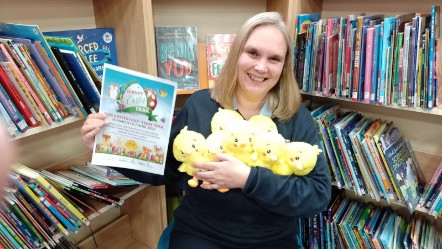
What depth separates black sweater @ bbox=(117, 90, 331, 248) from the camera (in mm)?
1032

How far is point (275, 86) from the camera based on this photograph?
1285 mm

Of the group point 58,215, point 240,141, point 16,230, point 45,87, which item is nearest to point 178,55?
point 45,87

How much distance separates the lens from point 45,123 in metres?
1.13

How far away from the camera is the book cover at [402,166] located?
52.5 inches

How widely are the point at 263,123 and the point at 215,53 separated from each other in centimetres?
65

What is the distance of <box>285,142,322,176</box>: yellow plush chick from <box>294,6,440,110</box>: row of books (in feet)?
1.56

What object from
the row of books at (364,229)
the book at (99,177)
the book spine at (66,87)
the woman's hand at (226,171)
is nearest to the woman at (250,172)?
the woman's hand at (226,171)

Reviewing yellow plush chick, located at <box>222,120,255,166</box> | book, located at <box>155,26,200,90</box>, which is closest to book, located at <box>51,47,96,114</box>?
book, located at <box>155,26,200,90</box>

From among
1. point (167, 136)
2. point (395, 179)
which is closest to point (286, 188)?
point (167, 136)

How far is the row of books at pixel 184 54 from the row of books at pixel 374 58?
40cm

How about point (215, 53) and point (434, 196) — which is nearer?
point (434, 196)

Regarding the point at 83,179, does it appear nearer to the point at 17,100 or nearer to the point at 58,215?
the point at 58,215

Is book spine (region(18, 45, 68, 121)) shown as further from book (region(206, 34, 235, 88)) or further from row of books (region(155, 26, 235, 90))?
book (region(206, 34, 235, 88))

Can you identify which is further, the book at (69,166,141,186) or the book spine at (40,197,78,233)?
the book at (69,166,141,186)
